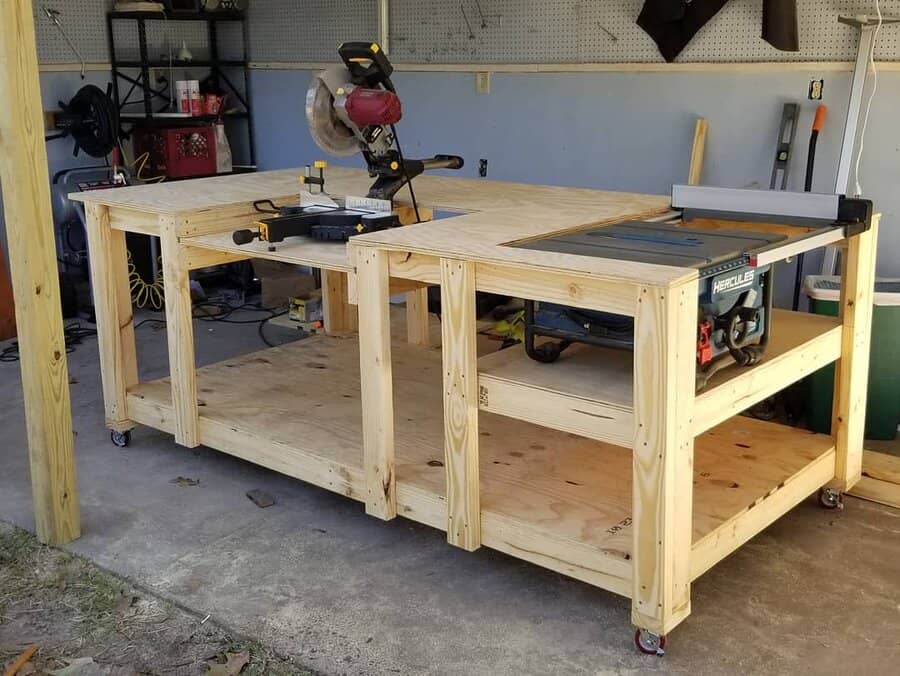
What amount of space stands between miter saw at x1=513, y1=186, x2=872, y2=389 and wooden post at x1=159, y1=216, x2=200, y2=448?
1.09 metres

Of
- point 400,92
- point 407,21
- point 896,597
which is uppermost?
point 407,21

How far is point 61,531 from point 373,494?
33.6 inches

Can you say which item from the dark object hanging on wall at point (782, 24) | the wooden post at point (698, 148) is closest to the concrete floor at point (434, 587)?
the wooden post at point (698, 148)

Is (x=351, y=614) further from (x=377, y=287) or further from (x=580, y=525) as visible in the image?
(x=377, y=287)

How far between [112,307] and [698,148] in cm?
220

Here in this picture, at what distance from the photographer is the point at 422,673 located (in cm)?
218

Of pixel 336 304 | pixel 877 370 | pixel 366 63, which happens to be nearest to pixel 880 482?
pixel 877 370

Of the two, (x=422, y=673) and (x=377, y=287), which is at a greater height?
(x=377, y=287)

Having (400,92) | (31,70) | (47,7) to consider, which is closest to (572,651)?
(31,70)

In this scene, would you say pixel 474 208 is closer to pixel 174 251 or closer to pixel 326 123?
pixel 326 123

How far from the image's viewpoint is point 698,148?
3971 mm

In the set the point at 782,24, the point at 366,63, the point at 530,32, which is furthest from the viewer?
the point at 530,32

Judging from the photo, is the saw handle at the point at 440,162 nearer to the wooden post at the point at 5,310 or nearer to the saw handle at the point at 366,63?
the saw handle at the point at 366,63

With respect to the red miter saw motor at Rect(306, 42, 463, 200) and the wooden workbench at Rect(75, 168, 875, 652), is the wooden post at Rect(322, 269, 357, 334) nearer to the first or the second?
the wooden workbench at Rect(75, 168, 875, 652)
